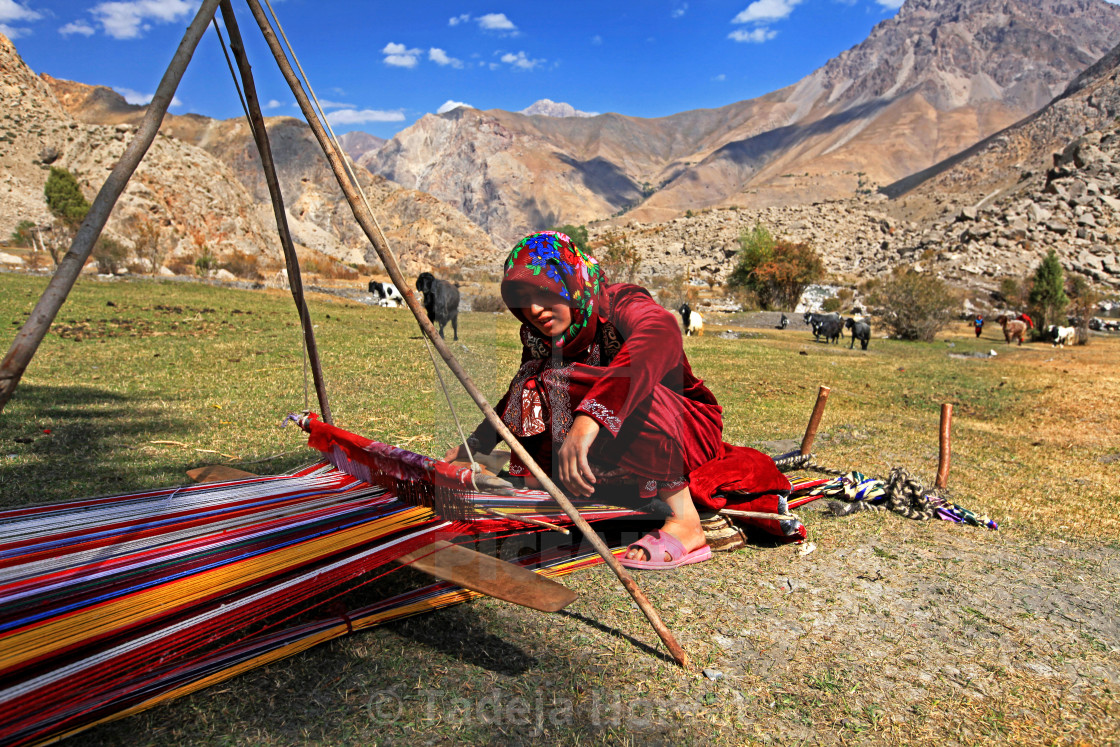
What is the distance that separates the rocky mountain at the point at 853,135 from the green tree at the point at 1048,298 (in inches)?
4291

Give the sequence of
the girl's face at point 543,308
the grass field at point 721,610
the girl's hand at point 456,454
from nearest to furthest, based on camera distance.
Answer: the grass field at point 721,610 < the girl's face at point 543,308 < the girl's hand at point 456,454

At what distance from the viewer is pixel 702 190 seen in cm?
16138

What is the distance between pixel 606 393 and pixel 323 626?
3.95 ft

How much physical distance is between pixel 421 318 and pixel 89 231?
91cm

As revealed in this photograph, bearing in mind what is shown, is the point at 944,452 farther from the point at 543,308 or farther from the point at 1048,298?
the point at 1048,298

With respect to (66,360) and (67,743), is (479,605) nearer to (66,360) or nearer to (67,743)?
(67,743)

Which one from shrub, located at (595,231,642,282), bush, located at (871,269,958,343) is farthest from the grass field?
shrub, located at (595,231,642,282)

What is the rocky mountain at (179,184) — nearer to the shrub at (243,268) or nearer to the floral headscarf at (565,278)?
the shrub at (243,268)

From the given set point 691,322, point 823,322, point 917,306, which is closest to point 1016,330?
point 917,306

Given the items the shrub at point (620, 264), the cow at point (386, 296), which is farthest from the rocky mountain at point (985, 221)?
the cow at point (386, 296)

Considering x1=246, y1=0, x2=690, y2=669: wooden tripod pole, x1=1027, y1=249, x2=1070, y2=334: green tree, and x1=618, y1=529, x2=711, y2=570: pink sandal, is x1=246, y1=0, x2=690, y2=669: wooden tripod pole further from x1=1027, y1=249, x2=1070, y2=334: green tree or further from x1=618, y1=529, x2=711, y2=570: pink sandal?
x1=1027, y1=249, x2=1070, y2=334: green tree

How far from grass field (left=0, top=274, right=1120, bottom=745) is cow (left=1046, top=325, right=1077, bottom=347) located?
14280mm

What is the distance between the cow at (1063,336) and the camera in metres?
18.6

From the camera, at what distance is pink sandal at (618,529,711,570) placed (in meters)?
2.59
